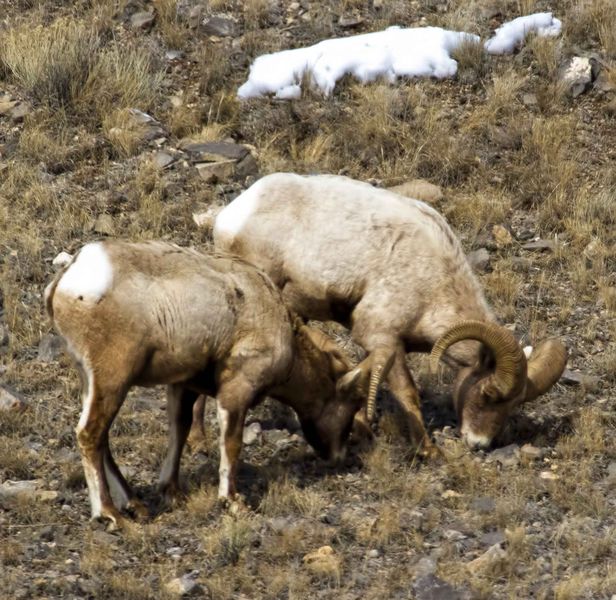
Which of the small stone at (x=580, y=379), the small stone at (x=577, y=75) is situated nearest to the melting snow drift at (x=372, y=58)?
the small stone at (x=577, y=75)

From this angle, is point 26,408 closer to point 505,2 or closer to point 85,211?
point 85,211

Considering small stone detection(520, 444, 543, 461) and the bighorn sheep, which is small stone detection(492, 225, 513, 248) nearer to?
the bighorn sheep

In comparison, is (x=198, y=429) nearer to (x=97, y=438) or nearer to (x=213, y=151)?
(x=97, y=438)

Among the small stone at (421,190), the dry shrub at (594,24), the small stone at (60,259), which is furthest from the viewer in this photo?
the dry shrub at (594,24)

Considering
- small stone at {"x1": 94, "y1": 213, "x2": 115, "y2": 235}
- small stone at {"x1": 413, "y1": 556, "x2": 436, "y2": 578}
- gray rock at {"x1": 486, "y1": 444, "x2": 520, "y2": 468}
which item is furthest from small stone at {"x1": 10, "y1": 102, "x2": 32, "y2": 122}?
small stone at {"x1": 413, "y1": 556, "x2": 436, "y2": 578}

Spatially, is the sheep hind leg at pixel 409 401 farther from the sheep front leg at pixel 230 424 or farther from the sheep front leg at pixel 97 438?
the sheep front leg at pixel 97 438

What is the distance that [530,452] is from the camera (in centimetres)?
1004

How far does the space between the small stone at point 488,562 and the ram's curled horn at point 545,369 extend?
2069mm

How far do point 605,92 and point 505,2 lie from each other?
2.03 metres

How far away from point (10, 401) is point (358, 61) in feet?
23.4

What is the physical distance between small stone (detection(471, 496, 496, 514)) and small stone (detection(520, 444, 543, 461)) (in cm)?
75

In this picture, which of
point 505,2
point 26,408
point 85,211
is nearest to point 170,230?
point 85,211

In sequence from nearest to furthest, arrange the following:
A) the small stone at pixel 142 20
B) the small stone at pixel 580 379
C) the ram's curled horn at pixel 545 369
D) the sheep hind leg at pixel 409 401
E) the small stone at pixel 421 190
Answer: the sheep hind leg at pixel 409 401 < the ram's curled horn at pixel 545 369 < the small stone at pixel 580 379 < the small stone at pixel 421 190 < the small stone at pixel 142 20

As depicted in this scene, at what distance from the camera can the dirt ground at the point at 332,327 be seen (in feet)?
27.4
